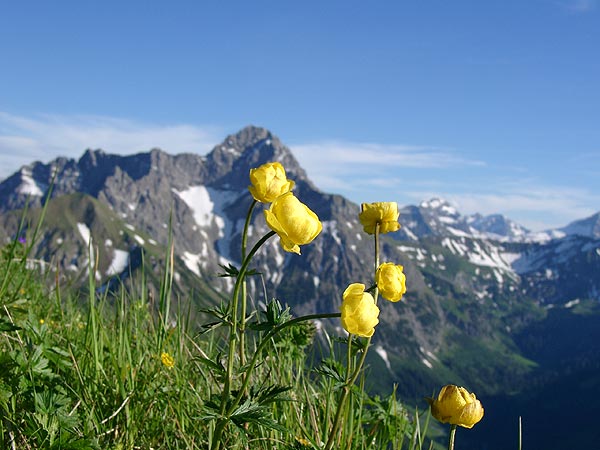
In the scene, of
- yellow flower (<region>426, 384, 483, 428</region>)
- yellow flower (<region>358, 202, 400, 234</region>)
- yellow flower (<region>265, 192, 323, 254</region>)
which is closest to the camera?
yellow flower (<region>265, 192, 323, 254</region>)

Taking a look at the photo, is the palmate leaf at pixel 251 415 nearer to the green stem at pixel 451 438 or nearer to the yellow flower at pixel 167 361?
the green stem at pixel 451 438

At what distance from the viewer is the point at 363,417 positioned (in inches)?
135

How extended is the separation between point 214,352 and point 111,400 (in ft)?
3.93

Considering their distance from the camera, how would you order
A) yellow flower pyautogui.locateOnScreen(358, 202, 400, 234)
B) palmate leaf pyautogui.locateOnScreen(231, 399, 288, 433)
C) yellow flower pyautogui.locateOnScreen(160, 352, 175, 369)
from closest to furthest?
palmate leaf pyautogui.locateOnScreen(231, 399, 288, 433) → yellow flower pyautogui.locateOnScreen(358, 202, 400, 234) → yellow flower pyautogui.locateOnScreen(160, 352, 175, 369)

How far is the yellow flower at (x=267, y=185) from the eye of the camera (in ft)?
6.76

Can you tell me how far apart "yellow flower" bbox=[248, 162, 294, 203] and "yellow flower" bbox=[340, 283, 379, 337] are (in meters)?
0.51

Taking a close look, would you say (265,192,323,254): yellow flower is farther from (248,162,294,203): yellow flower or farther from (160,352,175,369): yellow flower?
(160,352,175,369): yellow flower

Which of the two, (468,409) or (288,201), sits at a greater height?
(288,201)

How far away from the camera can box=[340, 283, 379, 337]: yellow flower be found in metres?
1.80

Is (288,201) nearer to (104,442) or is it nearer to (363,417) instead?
(104,442)

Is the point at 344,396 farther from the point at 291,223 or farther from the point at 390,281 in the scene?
the point at 291,223

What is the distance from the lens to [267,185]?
6.75ft

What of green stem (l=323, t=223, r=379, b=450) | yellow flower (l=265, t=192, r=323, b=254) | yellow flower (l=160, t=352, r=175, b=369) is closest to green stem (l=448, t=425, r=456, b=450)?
green stem (l=323, t=223, r=379, b=450)

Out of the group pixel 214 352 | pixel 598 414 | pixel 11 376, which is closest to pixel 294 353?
pixel 214 352
